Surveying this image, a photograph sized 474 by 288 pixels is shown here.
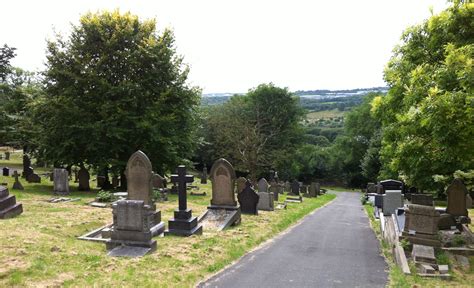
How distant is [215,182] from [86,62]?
12.4 m

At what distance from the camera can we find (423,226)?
33.9 feet

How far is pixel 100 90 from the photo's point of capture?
71.7ft

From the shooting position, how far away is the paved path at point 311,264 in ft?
26.7

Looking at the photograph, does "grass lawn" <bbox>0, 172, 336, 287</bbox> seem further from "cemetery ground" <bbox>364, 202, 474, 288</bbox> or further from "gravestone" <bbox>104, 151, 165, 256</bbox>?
"cemetery ground" <bbox>364, 202, 474, 288</bbox>

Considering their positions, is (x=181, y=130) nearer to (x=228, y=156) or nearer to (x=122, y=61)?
(x=122, y=61)

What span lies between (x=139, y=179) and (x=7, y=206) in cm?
402

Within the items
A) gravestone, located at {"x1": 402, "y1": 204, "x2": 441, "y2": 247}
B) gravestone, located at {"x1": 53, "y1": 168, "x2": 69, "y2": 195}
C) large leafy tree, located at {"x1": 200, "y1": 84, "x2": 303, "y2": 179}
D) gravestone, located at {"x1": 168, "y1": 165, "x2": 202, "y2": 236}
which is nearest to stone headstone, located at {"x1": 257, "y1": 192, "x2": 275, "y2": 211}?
gravestone, located at {"x1": 168, "y1": 165, "x2": 202, "y2": 236}

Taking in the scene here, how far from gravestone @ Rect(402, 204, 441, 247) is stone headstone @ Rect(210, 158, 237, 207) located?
20.0 feet

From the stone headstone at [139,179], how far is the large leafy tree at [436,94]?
Answer: 7680mm

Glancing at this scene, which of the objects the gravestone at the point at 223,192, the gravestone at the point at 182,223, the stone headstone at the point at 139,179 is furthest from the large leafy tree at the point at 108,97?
the gravestone at the point at 182,223

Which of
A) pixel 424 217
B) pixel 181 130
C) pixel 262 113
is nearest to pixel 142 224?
pixel 424 217

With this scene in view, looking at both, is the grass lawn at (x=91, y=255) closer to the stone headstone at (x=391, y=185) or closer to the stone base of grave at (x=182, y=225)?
the stone base of grave at (x=182, y=225)

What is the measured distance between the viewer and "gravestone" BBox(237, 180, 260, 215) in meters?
16.1

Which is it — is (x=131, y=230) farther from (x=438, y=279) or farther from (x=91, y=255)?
(x=438, y=279)
